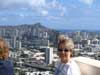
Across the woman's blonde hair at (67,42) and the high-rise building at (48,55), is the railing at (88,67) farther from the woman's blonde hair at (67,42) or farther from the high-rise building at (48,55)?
the high-rise building at (48,55)

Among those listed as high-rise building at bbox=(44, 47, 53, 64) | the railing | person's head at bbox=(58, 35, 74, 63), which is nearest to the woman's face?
person's head at bbox=(58, 35, 74, 63)

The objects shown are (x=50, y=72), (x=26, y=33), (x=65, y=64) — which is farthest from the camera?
(x=26, y=33)

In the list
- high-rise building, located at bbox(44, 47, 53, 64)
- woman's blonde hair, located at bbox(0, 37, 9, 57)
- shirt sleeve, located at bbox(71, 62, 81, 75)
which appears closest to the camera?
shirt sleeve, located at bbox(71, 62, 81, 75)

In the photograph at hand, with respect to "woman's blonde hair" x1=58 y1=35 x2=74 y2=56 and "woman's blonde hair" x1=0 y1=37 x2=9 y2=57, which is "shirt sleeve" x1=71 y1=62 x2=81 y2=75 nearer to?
"woman's blonde hair" x1=58 y1=35 x2=74 y2=56

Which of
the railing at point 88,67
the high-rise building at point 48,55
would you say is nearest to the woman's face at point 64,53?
the railing at point 88,67

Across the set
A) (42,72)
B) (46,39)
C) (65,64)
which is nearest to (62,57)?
(65,64)

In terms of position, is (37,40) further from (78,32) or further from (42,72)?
(42,72)

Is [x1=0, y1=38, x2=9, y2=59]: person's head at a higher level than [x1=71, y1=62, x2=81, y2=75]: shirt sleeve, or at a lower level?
higher
